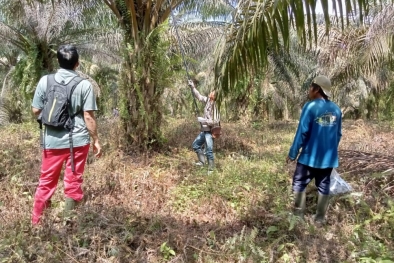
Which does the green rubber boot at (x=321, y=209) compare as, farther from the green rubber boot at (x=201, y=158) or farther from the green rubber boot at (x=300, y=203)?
the green rubber boot at (x=201, y=158)

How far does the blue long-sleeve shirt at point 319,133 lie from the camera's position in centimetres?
347

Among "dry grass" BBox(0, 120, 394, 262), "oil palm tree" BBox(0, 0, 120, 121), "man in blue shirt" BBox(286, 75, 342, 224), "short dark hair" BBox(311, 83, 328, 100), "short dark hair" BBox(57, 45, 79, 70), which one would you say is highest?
"oil palm tree" BBox(0, 0, 120, 121)

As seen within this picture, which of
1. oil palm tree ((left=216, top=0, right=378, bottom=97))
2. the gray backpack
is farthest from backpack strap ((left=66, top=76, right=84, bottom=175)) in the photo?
oil palm tree ((left=216, top=0, right=378, bottom=97))

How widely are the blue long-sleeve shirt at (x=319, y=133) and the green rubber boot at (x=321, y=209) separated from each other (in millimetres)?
344

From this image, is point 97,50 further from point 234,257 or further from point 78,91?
point 234,257

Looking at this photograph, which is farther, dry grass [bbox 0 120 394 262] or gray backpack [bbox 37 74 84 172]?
gray backpack [bbox 37 74 84 172]

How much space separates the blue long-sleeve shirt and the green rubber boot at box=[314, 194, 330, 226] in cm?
34

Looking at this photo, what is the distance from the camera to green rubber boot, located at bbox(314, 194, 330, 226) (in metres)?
3.60

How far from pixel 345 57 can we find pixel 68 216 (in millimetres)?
6272

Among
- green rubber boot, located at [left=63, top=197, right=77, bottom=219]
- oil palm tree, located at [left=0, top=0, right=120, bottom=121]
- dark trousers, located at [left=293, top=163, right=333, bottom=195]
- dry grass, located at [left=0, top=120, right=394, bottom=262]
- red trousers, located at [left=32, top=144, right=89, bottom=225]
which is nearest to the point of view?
dry grass, located at [left=0, top=120, right=394, bottom=262]

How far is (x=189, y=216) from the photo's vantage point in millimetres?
3867

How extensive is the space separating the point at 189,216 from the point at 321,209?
1362 millimetres

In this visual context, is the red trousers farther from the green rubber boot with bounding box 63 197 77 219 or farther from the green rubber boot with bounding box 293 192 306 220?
the green rubber boot with bounding box 293 192 306 220

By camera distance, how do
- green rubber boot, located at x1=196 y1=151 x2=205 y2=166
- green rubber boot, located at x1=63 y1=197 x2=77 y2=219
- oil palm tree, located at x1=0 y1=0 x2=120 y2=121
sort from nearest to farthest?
green rubber boot, located at x1=63 y1=197 x2=77 y2=219, green rubber boot, located at x1=196 y1=151 x2=205 y2=166, oil palm tree, located at x1=0 y1=0 x2=120 y2=121
